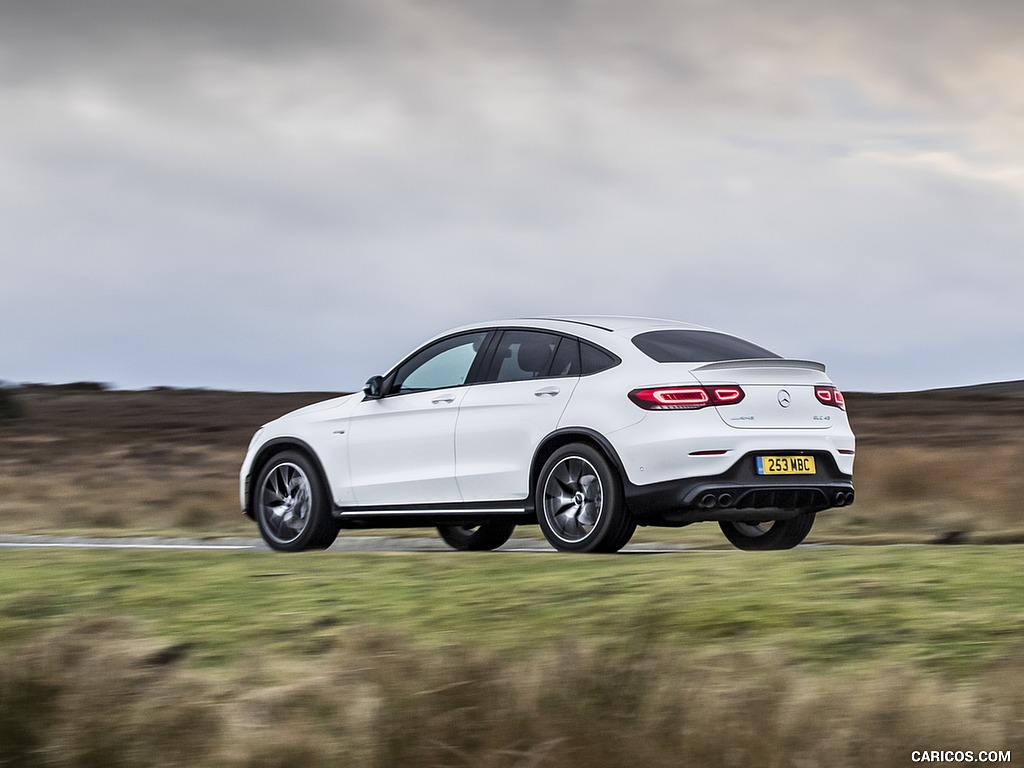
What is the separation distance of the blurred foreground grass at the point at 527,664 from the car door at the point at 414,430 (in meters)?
1.87

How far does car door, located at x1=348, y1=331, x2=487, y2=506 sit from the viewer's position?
11180 millimetres

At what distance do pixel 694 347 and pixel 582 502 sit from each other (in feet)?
4.52

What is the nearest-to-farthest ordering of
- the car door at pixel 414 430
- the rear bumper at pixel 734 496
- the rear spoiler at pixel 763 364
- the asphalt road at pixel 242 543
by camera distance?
Answer: the rear bumper at pixel 734 496
the rear spoiler at pixel 763 364
the car door at pixel 414 430
the asphalt road at pixel 242 543

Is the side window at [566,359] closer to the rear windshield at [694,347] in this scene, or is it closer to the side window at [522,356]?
the side window at [522,356]

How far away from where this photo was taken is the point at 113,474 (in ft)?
114

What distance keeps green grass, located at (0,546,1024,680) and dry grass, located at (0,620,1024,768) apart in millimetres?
345

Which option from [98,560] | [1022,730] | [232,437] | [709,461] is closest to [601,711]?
[1022,730]

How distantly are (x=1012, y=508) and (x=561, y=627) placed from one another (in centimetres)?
883

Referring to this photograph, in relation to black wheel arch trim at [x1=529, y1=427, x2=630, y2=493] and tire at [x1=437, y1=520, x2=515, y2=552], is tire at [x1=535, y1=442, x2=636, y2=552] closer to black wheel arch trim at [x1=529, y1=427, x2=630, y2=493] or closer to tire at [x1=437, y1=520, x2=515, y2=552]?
black wheel arch trim at [x1=529, y1=427, x2=630, y2=493]

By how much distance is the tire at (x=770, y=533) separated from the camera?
1159 cm

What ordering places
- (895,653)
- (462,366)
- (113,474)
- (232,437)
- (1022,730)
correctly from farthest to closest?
1. (232,437)
2. (113,474)
3. (462,366)
4. (895,653)
5. (1022,730)

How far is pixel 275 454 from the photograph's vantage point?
499 inches

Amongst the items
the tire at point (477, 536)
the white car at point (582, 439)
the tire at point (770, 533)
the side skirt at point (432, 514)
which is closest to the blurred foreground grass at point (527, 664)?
the white car at point (582, 439)

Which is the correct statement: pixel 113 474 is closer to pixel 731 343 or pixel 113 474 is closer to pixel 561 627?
pixel 731 343
